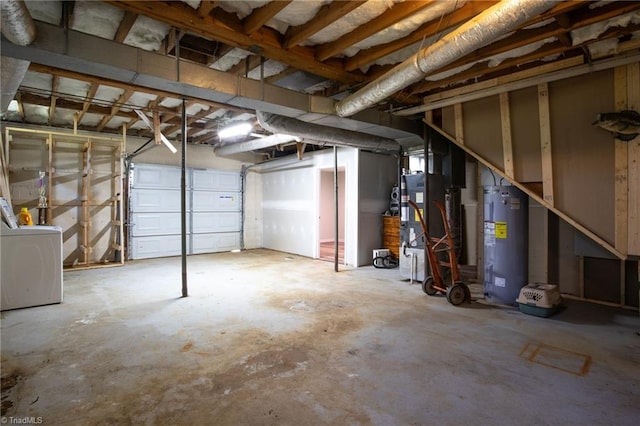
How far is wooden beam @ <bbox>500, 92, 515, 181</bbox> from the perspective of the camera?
12.5 feet

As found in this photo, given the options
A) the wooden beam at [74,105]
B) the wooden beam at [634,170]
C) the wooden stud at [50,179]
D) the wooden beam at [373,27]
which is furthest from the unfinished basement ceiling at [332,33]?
the wooden stud at [50,179]

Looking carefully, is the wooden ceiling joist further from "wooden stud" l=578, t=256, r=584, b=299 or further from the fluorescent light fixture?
the fluorescent light fixture

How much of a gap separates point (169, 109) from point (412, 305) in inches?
186

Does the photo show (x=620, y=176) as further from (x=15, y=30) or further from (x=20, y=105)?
(x=20, y=105)

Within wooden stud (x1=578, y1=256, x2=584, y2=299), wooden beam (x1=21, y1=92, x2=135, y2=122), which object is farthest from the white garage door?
wooden stud (x1=578, y1=256, x2=584, y2=299)

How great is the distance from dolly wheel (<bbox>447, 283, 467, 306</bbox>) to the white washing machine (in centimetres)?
457

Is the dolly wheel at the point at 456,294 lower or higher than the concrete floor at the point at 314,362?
higher

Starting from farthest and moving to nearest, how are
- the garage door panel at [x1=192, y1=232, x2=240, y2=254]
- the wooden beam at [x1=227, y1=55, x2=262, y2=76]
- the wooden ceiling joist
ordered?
the garage door panel at [x1=192, y1=232, x2=240, y2=254], the wooden beam at [x1=227, y1=55, x2=262, y2=76], the wooden ceiling joist

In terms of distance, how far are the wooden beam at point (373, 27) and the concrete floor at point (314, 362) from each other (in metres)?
2.57

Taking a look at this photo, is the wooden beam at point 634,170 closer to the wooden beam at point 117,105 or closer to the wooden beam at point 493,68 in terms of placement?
the wooden beam at point 493,68

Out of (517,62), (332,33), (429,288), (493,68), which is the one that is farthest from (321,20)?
(429,288)

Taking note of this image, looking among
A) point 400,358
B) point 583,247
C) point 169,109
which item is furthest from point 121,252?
point 583,247

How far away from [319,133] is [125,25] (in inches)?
102

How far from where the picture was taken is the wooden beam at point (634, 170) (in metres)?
3.02
